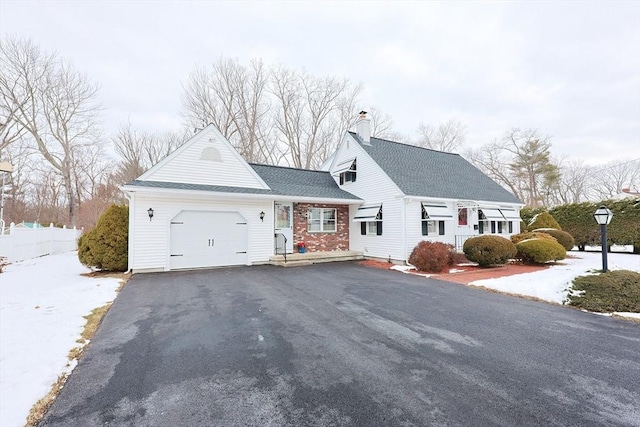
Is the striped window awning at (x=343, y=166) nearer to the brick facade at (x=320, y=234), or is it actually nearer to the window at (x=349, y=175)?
the window at (x=349, y=175)

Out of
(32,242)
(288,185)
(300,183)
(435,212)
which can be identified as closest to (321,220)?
(300,183)

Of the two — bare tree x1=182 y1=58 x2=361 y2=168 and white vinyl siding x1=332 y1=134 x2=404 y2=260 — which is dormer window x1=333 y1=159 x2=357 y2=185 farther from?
bare tree x1=182 y1=58 x2=361 y2=168

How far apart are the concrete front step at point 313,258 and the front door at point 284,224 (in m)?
0.59

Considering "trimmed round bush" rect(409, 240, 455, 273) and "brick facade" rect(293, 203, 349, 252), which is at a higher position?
"brick facade" rect(293, 203, 349, 252)

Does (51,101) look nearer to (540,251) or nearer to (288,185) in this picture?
(288,185)

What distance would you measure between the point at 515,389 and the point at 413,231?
967 cm

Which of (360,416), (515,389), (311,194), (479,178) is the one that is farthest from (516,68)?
(360,416)

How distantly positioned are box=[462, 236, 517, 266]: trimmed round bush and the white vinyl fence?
19.4 metres

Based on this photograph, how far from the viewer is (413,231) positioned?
1216cm

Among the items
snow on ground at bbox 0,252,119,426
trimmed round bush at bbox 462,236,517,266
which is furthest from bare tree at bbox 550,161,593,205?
snow on ground at bbox 0,252,119,426

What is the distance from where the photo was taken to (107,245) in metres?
9.78

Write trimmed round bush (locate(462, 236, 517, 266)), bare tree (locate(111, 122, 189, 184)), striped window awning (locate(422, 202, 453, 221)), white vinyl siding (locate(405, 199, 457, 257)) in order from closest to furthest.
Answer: trimmed round bush (locate(462, 236, 517, 266)) → white vinyl siding (locate(405, 199, 457, 257)) → striped window awning (locate(422, 202, 453, 221)) → bare tree (locate(111, 122, 189, 184))

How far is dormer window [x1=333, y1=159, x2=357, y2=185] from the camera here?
1516 cm

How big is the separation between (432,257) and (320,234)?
5.73 meters
